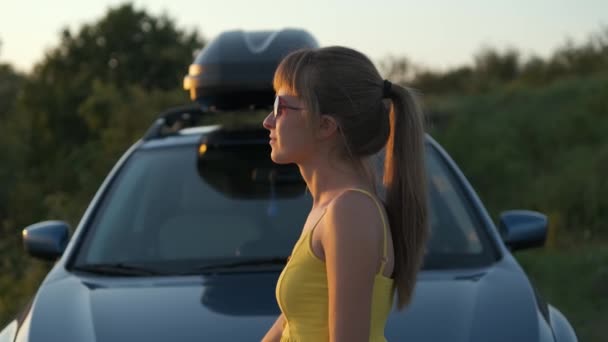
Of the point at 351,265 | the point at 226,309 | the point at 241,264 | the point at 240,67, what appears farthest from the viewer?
the point at 240,67

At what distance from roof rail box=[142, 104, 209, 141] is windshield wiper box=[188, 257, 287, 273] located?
105 centimetres

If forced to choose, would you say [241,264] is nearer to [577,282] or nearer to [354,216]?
[354,216]

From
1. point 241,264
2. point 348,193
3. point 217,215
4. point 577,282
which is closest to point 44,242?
point 217,215

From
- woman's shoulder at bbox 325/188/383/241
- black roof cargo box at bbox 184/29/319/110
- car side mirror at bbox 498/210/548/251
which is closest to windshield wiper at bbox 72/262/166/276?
black roof cargo box at bbox 184/29/319/110

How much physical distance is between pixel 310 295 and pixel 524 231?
2149 mm

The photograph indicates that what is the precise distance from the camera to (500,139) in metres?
18.6

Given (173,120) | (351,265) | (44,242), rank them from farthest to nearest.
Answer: (173,120)
(44,242)
(351,265)

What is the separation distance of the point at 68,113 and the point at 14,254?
24.3 feet

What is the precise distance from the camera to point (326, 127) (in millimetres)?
2172

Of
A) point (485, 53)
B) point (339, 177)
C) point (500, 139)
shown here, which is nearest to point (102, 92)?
point (500, 139)

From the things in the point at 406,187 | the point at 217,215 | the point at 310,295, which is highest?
the point at 406,187

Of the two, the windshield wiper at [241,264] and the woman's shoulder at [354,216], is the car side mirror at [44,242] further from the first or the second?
the woman's shoulder at [354,216]

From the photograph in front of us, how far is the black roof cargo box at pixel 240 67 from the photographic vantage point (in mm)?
4609

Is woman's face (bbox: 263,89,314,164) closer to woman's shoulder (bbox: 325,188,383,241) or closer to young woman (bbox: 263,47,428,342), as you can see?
young woman (bbox: 263,47,428,342)
